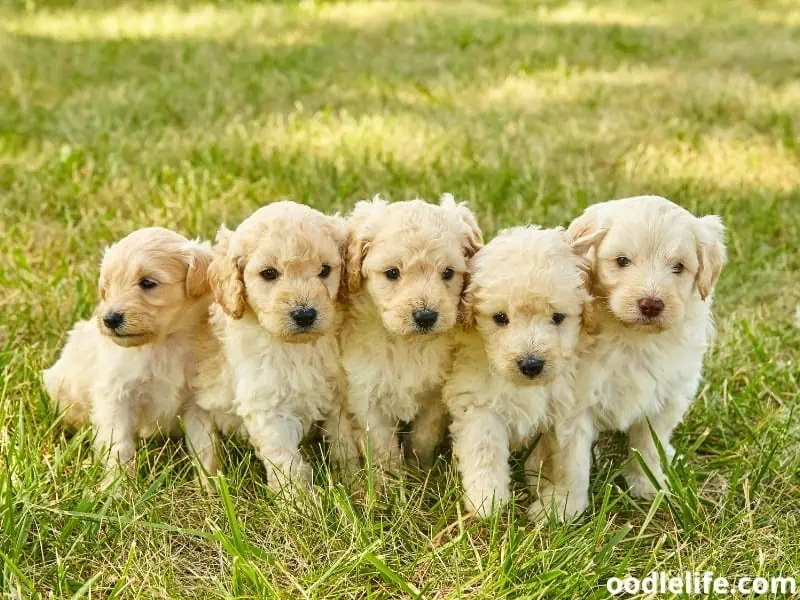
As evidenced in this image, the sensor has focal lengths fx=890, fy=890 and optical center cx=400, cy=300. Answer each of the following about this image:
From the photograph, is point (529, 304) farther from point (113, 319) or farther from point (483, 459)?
point (113, 319)

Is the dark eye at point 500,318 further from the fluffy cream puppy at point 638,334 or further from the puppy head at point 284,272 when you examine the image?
the puppy head at point 284,272

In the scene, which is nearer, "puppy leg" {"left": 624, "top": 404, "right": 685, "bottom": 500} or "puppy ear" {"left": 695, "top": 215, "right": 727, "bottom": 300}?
"puppy ear" {"left": 695, "top": 215, "right": 727, "bottom": 300}

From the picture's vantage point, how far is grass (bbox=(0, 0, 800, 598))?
3.18 m

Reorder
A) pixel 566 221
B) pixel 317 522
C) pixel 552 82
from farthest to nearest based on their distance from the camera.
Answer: pixel 552 82
pixel 566 221
pixel 317 522

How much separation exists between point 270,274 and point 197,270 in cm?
45

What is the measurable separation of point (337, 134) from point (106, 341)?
3739 millimetres

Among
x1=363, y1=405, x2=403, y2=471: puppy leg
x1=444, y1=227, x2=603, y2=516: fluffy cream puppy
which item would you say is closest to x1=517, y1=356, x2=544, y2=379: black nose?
x1=444, y1=227, x2=603, y2=516: fluffy cream puppy

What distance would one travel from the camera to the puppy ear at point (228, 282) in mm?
3486

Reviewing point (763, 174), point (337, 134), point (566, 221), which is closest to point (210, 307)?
point (566, 221)

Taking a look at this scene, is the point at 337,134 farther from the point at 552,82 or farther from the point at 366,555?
the point at 366,555

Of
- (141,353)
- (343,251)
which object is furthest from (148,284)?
(343,251)

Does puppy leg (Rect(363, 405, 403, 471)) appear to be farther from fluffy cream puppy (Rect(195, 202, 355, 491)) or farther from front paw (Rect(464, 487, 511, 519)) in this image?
front paw (Rect(464, 487, 511, 519))

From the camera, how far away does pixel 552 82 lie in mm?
9109

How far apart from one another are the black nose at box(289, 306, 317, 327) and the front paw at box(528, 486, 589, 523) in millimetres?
1148
